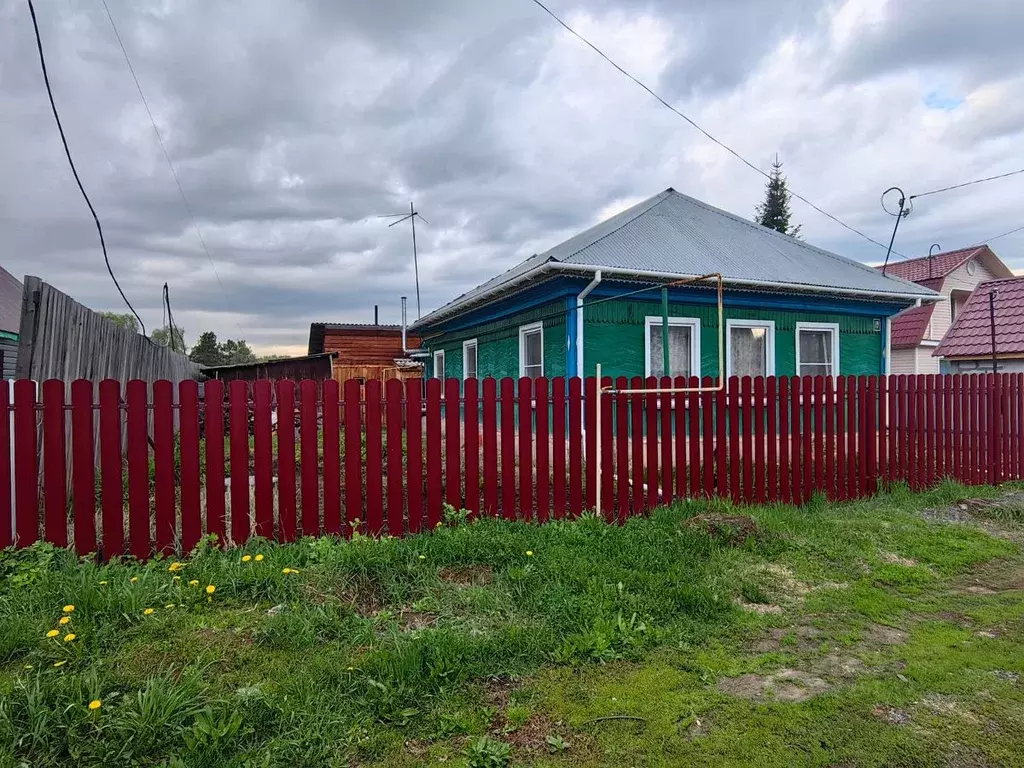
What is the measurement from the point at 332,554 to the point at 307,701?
5.31 feet

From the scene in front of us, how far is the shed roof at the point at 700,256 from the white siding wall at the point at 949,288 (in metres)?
14.7

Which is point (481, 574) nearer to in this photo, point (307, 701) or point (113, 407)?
point (307, 701)

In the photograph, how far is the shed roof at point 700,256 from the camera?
8.00 m

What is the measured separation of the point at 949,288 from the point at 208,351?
55.1m

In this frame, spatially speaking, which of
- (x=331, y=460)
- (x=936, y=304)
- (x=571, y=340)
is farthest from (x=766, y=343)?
(x=936, y=304)

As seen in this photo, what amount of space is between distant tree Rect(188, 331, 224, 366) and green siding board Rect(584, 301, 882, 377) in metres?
52.3

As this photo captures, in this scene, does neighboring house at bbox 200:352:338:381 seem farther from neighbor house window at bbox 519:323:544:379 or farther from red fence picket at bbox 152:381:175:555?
red fence picket at bbox 152:381:175:555

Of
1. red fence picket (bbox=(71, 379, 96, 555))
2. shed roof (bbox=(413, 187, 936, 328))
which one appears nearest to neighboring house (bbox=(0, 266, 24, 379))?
red fence picket (bbox=(71, 379, 96, 555))

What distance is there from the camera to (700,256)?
8.90 m

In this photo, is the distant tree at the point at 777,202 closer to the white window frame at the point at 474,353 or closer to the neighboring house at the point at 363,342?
the neighboring house at the point at 363,342

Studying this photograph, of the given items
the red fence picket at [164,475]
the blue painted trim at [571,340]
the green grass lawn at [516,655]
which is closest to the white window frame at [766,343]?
the blue painted trim at [571,340]

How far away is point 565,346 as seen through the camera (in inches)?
325

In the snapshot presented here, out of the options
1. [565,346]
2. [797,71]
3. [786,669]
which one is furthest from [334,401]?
[797,71]

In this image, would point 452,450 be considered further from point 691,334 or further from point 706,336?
point 706,336
